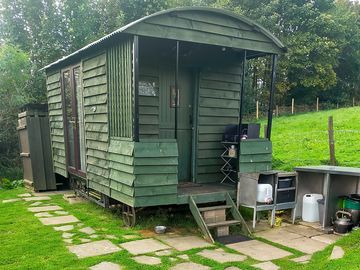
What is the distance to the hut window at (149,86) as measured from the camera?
203 inches

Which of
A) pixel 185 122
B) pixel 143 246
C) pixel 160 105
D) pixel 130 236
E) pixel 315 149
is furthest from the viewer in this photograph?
pixel 315 149

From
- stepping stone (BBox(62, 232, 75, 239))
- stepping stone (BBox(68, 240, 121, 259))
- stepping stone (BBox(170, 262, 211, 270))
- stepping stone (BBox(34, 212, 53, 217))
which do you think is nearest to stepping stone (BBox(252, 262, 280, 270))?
stepping stone (BBox(170, 262, 211, 270))

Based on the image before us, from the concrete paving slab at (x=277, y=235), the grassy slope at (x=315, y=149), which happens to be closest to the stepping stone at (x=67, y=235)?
the concrete paving slab at (x=277, y=235)

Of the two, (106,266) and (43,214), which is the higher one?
(106,266)

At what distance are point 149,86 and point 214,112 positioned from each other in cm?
124

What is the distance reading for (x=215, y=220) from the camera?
4.47 metres

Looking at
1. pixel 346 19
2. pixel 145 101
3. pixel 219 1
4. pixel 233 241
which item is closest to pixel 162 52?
pixel 145 101

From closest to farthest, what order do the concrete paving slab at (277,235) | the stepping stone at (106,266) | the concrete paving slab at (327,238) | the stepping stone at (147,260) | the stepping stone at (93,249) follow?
the stepping stone at (106,266), the stepping stone at (147,260), the stepping stone at (93,249), the concrete paving slab at (327,238), the concrete paving slab at (277,235)

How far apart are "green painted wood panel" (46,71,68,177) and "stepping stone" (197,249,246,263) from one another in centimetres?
410

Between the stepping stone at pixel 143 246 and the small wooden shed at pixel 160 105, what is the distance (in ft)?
1.52

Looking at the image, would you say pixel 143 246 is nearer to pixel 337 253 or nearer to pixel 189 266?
pixel 189 266

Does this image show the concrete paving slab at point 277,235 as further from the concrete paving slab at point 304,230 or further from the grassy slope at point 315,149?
the grassy slope at point 315,149

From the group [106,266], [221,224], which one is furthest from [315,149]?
[106,266]

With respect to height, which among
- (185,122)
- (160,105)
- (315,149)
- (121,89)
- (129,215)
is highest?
(121,89)
